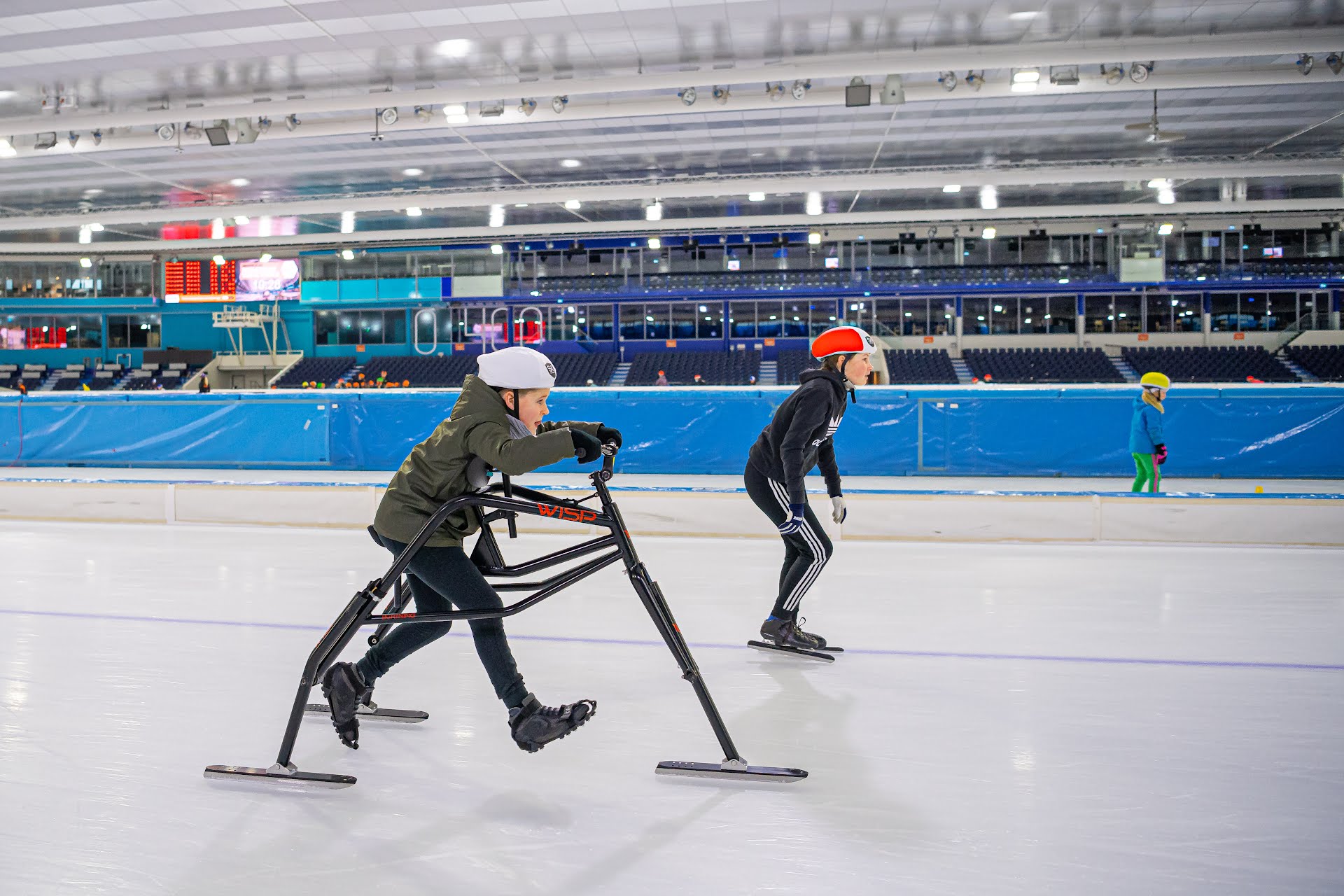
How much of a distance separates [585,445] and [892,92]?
41.6ft

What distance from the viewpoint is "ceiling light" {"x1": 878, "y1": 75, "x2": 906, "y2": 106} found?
13734 millimetres

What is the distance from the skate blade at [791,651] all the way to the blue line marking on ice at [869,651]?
0.07 m

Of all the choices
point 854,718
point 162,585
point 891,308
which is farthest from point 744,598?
point 891,308

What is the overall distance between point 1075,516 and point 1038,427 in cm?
462

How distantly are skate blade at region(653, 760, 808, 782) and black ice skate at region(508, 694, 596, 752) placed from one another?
38 centimetres

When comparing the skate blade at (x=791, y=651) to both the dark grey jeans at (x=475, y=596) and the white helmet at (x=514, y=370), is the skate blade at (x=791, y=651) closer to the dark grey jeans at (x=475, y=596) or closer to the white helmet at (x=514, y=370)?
the dark grey jeans at (x=475, y=596)

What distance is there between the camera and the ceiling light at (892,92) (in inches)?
541

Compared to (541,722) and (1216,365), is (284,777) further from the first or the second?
(1216,365)

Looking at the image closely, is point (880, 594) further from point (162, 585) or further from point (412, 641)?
point (162, 585)

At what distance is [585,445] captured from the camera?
281 centimetres

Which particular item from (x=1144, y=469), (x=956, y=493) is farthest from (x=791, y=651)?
(x=1144, y=469)

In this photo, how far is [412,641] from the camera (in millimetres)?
3322

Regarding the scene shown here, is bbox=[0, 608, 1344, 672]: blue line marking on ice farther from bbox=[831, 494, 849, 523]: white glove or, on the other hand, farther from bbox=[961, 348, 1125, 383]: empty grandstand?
bbox=[961, 348, 1125, 383]: empty grandstand

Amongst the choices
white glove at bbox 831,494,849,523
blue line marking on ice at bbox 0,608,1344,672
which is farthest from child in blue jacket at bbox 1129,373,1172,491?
white glove at bbox 831,494,849,523
